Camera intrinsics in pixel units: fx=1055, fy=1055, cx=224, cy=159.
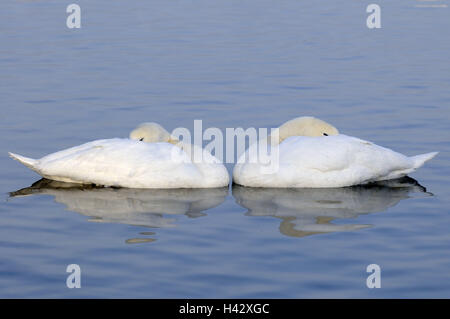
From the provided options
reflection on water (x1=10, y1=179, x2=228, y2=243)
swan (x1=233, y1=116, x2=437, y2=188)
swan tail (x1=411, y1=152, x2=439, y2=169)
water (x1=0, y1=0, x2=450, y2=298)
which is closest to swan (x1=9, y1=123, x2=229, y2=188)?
reflection on water (x1=10, y1=179, x2=228, y2=243)

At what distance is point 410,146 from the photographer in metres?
15.4

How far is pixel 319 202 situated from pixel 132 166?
2438mm

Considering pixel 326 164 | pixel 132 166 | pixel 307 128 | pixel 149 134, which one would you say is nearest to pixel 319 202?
pixel 326 164

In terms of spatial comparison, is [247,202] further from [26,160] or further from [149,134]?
A: [26,160]

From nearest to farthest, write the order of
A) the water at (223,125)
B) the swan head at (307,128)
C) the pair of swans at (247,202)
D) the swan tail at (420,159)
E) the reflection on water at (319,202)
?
the water at (223,125) → the reflection on water at (319,202) → the pair of swans at (247,202) → the swan tail at (420,159) → the swan head at (307,128)

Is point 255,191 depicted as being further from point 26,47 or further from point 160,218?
point 26,47

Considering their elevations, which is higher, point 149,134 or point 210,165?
point 149,134

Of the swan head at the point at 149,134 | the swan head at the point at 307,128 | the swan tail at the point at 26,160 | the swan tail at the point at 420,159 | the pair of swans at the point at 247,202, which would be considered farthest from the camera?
the swan head at the point at 307,128

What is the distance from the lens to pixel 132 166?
13.5 m

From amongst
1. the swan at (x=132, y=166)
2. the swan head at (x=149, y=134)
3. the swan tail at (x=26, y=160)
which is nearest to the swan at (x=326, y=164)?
the swan at (x=132, y=166)

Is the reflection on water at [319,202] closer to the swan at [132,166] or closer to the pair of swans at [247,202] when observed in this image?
the pair of swans at [247,202]

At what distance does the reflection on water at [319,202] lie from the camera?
469 inches

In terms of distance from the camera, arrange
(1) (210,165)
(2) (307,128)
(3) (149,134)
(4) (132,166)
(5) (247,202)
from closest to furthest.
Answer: (5) (247,202)
(4) (132,166)
(1) (210,165)
(3) (149,134)
(2) (307,128)

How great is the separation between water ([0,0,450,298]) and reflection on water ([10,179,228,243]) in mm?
43
